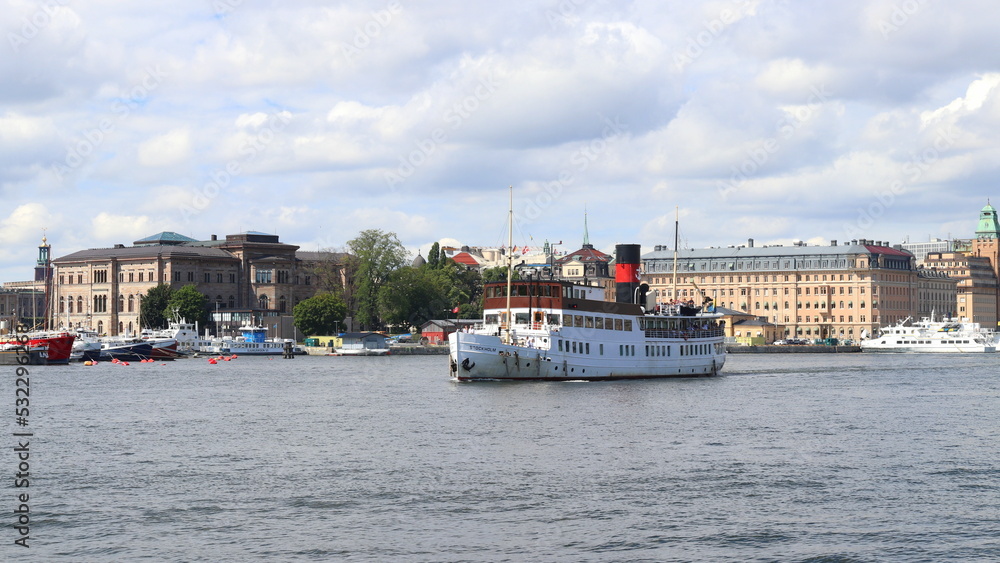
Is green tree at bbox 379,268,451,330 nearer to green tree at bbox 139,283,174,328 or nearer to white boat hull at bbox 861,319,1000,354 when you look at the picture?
green tree at bbox 139,283,174,328

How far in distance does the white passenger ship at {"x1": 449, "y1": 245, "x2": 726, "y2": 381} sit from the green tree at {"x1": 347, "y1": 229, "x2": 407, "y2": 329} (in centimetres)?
8445

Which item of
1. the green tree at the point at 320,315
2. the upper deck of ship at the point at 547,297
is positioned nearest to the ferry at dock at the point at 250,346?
the green tree at the point at 320,315

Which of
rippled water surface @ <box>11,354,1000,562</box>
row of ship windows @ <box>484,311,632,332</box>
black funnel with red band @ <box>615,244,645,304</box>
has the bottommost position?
rippled water surface @ <box>11,354,1000,562</box>

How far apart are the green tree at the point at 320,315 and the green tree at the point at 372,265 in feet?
10.1

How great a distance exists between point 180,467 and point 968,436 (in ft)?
98.4

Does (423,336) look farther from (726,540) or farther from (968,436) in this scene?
(726,540)

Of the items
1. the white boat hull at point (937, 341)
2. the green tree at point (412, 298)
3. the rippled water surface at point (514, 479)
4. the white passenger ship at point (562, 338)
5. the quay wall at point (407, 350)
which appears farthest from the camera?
the white boat hull at point (937, 341)

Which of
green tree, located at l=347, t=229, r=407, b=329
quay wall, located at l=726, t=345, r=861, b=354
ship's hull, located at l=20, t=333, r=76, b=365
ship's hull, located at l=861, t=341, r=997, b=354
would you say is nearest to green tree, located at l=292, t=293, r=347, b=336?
green tree, located at l=347, t=229, r=407, b=329

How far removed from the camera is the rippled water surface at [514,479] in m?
30.0

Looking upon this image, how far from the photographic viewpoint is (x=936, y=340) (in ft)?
625

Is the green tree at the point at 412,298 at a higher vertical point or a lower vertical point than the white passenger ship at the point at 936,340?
higher

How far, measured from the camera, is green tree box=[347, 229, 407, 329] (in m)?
174

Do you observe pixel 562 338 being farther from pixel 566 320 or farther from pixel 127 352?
pixel 127 352

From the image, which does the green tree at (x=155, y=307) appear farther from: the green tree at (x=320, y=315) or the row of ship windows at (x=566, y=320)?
the row of ship windows at (x=566, y=320)
